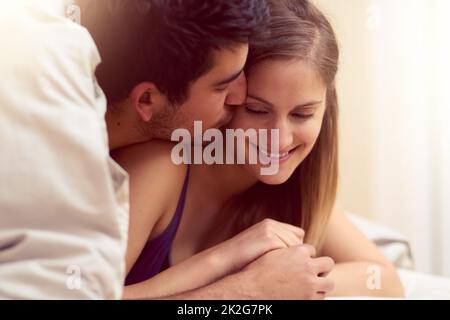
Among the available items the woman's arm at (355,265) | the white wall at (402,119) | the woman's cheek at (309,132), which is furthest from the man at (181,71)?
the white wall at (402,119)

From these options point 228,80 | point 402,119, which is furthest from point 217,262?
point 402,119

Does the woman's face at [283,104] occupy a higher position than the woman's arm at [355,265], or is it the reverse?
the woman's face at [283,104]

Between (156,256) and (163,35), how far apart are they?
1.29 ft

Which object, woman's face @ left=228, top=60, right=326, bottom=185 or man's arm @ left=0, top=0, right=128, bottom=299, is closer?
man's arm @ left=0, top=0, right=128, bottom=299

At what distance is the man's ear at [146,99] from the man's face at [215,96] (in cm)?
2

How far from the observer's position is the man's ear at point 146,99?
1077 mm

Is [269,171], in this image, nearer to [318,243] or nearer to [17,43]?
[318,243]

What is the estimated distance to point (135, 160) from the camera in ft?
3.62

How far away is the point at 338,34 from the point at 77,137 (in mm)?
590

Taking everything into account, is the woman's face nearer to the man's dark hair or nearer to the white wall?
Answer: the man's dark hair

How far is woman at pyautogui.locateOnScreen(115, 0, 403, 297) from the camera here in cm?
111

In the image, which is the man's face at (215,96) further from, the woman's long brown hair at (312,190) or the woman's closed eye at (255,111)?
the woman's long brown hair at (312,190)

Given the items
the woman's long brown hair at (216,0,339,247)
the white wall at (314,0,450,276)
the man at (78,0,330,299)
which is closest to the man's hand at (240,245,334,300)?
the man at (78,0,330,299)
